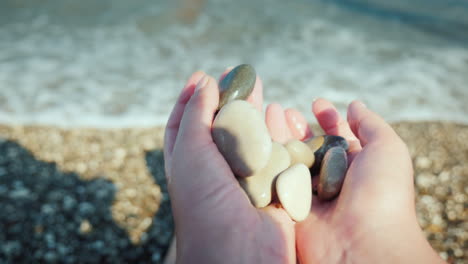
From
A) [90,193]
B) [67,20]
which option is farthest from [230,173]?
[67,20]

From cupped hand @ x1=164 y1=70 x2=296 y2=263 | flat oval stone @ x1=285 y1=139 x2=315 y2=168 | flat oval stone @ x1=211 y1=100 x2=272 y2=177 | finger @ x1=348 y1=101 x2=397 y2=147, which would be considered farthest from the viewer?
flat oval stone @ x1=285 y1=139 x2=315 y2=168

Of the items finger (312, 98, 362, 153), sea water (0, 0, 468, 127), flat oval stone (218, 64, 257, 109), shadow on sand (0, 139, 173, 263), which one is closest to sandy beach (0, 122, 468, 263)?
shadow on sand (0, 139, 173, 263)

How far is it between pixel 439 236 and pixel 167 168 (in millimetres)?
2055

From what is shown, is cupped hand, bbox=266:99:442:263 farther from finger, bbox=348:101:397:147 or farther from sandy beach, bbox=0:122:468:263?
sandy beach, bbox=0:122:468:263

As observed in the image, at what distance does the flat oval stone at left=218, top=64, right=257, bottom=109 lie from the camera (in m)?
2.05

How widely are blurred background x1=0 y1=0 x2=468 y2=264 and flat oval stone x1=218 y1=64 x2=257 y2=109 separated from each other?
1254 mm

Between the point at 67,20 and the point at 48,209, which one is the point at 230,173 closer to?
the point at 48,209

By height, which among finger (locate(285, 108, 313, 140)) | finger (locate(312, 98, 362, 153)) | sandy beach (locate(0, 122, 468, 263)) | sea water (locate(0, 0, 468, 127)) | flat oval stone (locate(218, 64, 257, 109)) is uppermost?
flat oval stone (locate(218, 64, 257, 109))

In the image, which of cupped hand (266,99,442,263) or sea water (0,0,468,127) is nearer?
cupped hand (266,99,442,263)

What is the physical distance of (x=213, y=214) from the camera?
1561mm

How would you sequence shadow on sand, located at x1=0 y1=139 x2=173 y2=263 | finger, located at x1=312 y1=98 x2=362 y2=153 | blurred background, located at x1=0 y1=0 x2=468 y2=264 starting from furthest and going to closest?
blurred background, located at x1=0 y1=0 x2=468 y2=264
shadow on sand, located at x1=0 y1=139 x2=173 y2=263
finger, located at x1=312 y1=98 x2=362 y2=153

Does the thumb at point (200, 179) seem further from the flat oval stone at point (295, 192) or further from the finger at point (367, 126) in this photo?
the finger at point (367, 126)

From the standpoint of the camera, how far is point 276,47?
21.7ft

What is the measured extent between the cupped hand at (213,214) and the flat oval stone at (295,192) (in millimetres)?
65
